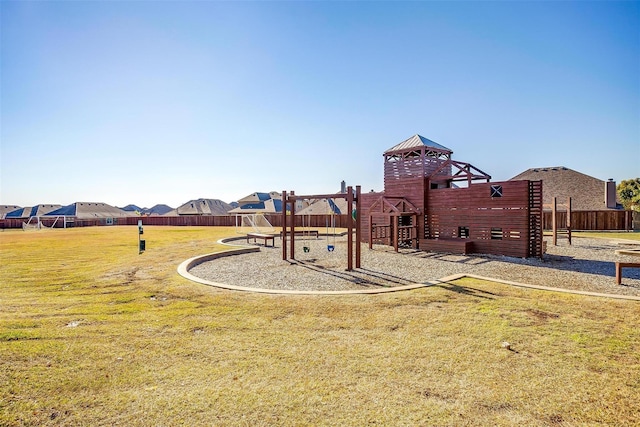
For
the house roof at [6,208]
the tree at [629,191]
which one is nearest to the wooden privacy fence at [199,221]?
the tree at [629,191]

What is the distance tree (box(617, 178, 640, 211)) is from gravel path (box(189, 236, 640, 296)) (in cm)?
4048

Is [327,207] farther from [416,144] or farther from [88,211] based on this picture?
[88,211]

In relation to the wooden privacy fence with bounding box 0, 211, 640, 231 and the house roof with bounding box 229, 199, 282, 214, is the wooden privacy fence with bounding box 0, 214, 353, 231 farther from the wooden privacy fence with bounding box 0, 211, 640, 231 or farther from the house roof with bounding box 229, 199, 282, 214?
the house roof with bounding box 229, 199, 282, 214

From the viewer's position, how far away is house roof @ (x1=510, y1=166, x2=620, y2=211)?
34.9 metres

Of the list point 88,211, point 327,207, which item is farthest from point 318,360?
point 88,211

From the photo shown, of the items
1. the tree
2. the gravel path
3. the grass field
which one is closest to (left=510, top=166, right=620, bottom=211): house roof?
the tree

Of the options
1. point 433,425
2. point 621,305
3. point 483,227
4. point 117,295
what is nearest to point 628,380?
point 433,425

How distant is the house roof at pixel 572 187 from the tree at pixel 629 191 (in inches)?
527

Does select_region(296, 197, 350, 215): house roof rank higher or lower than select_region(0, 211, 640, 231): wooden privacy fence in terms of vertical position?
higher

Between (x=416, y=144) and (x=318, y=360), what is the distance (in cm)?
1642

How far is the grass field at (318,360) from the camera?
3234mm

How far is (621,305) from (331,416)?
6.86m

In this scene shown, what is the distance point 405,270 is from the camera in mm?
11141

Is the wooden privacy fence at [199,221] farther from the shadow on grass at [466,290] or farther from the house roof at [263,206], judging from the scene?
the shadow on grass at [466,290]
